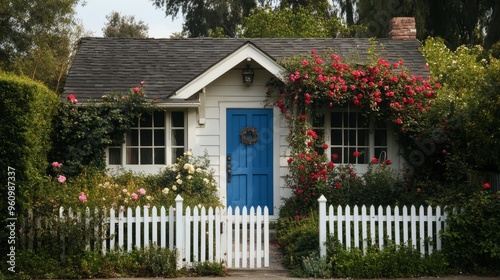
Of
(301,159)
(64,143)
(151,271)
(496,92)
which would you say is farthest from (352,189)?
(64,143)

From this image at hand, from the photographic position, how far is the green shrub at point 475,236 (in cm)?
1031

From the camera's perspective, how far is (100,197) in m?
11.6

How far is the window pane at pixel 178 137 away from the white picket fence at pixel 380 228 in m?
4.97

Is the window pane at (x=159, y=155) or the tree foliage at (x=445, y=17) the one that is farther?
the tree foliage at (x=445, y=17)

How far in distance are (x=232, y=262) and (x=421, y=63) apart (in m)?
7.52

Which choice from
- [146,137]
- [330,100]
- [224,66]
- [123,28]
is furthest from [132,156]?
[123,28]

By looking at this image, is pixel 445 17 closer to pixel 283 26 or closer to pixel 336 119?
pixel 283 26

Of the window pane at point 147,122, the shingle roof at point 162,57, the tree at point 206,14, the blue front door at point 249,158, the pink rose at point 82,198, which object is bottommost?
the pink rose at point 82,198

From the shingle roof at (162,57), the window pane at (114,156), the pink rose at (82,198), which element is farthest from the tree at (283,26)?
the pink rose at (82,198)

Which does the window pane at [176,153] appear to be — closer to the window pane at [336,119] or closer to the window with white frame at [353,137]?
the window with white frame at [353,137]

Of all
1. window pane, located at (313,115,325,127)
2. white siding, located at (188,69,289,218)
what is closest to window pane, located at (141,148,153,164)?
white siding, located at (188,69,289,218)

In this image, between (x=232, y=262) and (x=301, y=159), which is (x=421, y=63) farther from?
(x=232, y=262)

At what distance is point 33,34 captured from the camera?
3095cm

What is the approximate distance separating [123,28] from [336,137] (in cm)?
4467
